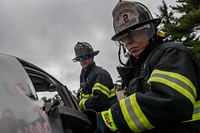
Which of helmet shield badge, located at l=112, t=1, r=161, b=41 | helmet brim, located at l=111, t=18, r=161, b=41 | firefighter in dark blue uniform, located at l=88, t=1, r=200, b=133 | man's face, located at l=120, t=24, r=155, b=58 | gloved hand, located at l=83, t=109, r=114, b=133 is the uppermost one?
helmet shield badge, located at l=112, t=1, r=161, b=41

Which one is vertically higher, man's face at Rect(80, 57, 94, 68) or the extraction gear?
the extraction gear

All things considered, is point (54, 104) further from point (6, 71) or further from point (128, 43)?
point (128, 43)

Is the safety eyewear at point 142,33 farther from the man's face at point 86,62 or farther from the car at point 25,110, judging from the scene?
the man's face at point 86,62

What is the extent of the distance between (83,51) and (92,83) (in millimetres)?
688

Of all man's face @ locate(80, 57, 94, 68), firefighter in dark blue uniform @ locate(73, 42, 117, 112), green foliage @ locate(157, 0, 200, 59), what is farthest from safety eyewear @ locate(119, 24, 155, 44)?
green foliage @ locate(157, 0, 200, 59)

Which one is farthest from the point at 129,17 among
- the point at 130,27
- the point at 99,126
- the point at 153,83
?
the point at 99,126

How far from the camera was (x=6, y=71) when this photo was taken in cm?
162

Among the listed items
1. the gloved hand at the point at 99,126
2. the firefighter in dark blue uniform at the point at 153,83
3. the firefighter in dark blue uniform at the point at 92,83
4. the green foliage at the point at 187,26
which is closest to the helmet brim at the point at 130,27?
the firefighter in dark blue uniform at the point at 153,83

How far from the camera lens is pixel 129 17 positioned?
227 centimetres

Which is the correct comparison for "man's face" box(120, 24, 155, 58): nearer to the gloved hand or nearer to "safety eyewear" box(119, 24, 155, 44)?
"safety eyewear" box(119, 24, 155, 44)

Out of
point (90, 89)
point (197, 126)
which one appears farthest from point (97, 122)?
point (90, 89)

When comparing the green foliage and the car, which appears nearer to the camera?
the car

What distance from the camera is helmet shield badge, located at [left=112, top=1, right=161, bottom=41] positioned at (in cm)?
224

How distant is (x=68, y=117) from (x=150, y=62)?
61 cm
